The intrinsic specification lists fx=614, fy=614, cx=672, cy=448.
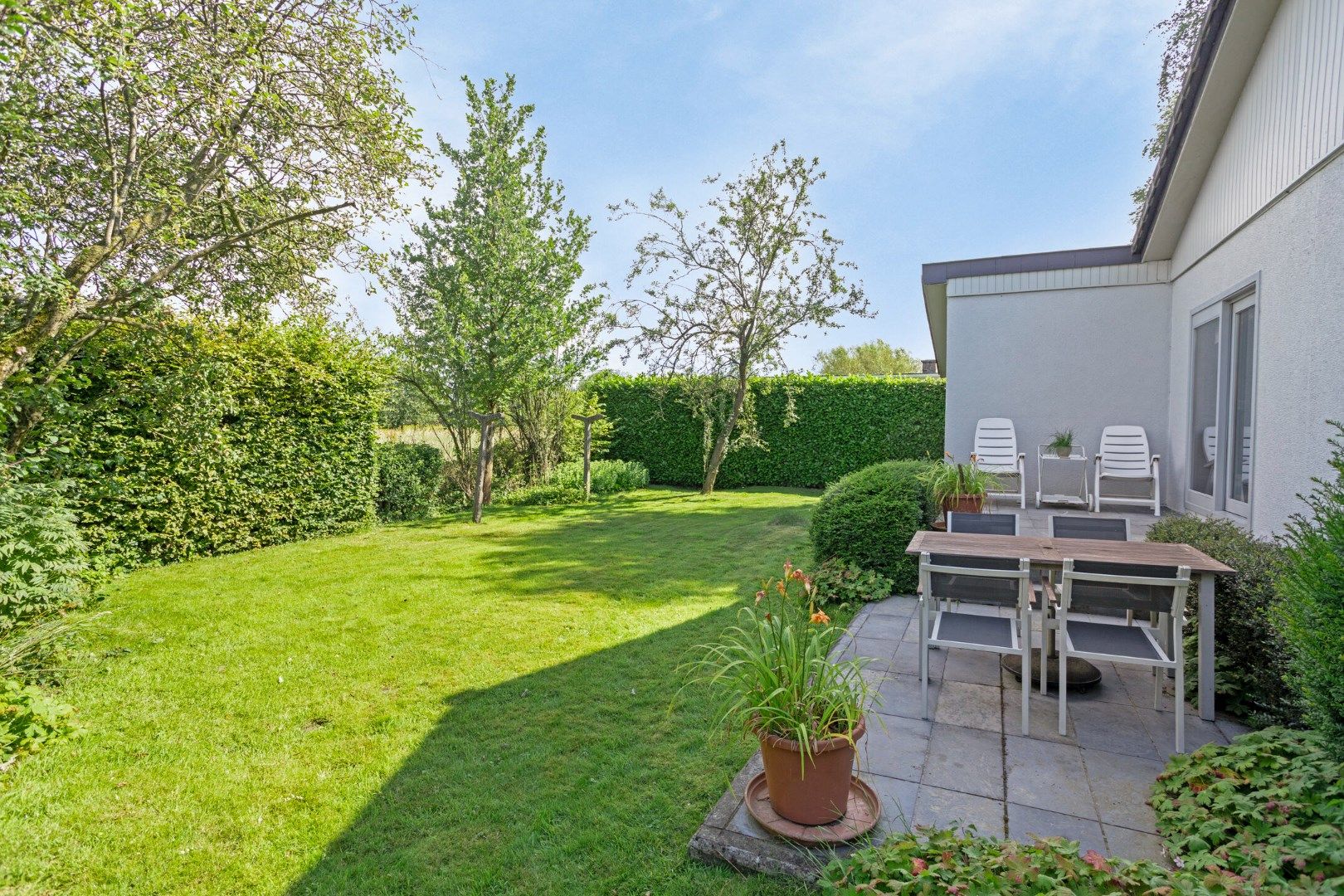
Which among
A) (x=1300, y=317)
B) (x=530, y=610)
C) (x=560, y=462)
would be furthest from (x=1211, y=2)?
(x=560, y=462)

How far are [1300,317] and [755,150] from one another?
30.4 ft

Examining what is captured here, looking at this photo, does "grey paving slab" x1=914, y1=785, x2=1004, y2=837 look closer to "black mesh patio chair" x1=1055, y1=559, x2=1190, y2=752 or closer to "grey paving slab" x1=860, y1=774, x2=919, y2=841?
"grey paving slab" x1=860, y1=774, x2=919, y2=841

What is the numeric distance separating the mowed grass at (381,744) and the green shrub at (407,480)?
3232mm

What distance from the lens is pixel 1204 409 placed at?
620 cm

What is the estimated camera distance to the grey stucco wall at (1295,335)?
3596mm

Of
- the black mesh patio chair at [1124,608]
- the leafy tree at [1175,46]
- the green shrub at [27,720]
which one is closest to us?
the black mesh patio chair at [1124,608]

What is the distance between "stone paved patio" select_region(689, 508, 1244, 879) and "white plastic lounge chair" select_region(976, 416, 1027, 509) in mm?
4519

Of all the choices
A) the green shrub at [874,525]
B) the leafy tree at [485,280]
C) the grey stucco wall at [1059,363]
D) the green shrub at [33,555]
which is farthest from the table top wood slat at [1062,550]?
the leafy tree at [485,280]

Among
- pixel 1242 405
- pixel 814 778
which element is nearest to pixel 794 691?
pixel 814 778

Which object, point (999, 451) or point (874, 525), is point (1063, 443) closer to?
point (999, 451)

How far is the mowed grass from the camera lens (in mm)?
2330

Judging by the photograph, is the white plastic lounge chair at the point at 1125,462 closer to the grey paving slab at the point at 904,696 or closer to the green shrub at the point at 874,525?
the green shrub at the point at 874,525

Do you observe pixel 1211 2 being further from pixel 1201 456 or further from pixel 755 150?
pixel 755 150

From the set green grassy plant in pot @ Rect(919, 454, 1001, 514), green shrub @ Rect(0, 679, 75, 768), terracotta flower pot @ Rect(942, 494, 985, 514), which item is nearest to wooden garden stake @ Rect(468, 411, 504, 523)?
green shrub @ Rect(0, 679, 75, 768)
